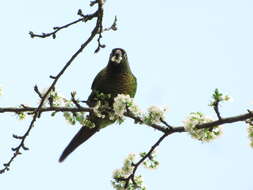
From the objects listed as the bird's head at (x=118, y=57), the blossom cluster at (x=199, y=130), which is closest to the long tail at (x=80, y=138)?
the bird's head at (x=118, y=57)

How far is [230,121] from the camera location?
4207mm

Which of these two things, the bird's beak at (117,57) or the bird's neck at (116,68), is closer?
the bird's beak at (117,57)

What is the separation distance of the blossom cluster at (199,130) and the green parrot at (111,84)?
9.86 feet

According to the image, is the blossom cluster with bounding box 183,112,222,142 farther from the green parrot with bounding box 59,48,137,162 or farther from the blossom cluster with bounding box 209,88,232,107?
the green parrot with bounding box 59,48,137,162

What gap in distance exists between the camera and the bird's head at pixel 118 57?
7.89 m

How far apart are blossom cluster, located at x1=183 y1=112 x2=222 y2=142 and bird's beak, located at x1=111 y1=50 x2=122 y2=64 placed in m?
3.38

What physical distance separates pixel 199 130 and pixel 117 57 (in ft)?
12.1

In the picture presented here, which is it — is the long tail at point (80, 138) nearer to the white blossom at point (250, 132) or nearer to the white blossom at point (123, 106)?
the white blossom at point (123, 106)

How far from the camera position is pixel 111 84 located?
7.75 meters

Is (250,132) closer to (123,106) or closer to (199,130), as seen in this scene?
(199,130)

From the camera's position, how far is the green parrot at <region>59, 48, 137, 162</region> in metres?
7.63

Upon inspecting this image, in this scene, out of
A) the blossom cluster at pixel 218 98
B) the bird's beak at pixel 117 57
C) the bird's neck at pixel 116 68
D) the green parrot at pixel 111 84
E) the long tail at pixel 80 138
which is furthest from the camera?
the bird's neck at pixel 116 68

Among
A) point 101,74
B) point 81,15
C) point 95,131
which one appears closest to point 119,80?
point 101,74

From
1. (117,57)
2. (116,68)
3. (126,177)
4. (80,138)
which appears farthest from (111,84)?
(126,177)
